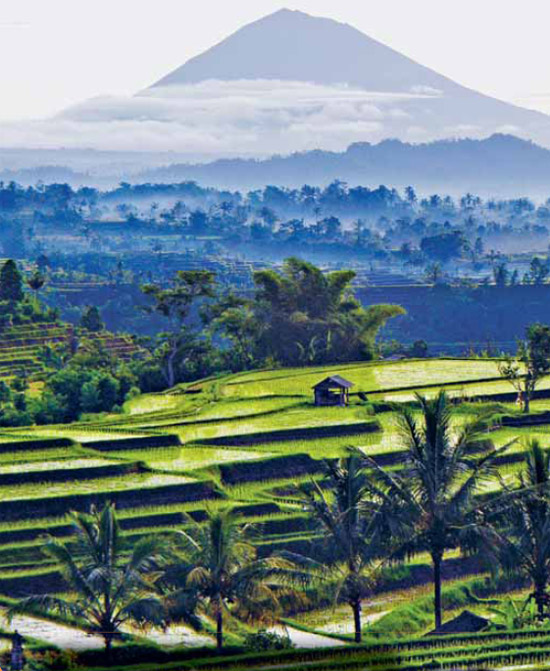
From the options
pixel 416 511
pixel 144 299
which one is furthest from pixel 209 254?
A: pixel 416 511

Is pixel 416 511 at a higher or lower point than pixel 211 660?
higher

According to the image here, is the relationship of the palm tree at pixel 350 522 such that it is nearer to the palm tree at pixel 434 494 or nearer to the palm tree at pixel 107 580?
the palm tree at pixel 434 494

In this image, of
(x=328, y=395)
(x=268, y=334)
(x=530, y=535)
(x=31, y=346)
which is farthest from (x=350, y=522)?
(x=31, y=346)

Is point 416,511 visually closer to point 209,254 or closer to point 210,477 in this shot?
point 210,477

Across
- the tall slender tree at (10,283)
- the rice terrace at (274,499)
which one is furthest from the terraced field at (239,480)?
the tall slender tree at (10,283)

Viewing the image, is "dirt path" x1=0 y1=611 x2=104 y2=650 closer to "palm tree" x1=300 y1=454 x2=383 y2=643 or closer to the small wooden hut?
"palm tree" x1=300 y1=454 x2=383 y2=643

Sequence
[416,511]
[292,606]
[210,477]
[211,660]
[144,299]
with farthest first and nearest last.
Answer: [144,299]
[210,477]
[292,606]
[416,511]
[211,660]

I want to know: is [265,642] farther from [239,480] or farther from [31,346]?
[31,346]

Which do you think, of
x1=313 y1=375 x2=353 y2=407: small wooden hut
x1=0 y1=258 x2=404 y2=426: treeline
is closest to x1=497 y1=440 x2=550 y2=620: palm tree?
x1=313 y1=375 x2=353 y2=407: small wooden hut
